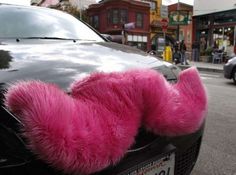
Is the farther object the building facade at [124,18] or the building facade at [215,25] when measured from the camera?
the building facade at [124,18]

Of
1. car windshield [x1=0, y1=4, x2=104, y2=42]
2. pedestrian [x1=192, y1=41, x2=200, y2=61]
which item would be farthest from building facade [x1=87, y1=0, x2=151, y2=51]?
car windshield [x1=0, y1=4, x2=104, y2=42]

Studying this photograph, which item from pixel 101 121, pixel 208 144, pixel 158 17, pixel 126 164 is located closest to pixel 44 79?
pixel 101 121

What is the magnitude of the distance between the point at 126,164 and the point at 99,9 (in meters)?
44.4

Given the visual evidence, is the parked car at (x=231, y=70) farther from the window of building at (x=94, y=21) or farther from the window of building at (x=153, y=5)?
the window of building at (x=153, y=5)

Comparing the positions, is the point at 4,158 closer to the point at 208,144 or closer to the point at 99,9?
the point at 208,144

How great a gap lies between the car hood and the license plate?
57 cm

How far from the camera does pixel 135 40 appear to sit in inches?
1756

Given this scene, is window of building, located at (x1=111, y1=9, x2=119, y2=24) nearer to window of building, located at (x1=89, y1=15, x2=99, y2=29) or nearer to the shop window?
window of building, located at (x1=89, y1=15, x2=99, y2=29)

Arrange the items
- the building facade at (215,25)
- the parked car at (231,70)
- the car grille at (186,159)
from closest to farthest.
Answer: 1. the car grille at (186,159)
2. the parked car at (231,70)
3. the building facade at (215,25)

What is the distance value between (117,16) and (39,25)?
1573 inches

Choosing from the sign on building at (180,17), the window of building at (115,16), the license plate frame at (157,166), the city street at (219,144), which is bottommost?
the city street at (219,144)

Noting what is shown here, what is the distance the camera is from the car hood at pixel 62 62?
1.99m

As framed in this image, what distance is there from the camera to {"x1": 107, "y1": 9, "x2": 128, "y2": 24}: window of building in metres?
42.7

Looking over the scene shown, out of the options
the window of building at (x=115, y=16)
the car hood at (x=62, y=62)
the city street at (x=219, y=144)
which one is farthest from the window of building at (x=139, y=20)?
the car hood at (x=62, y=62)
